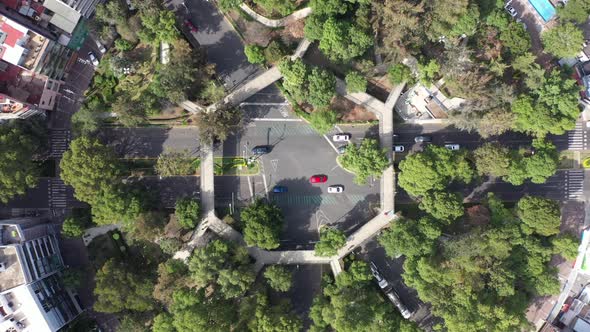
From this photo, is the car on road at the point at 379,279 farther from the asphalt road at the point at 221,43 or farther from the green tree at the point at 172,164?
the asphalt road at the point at 221,43

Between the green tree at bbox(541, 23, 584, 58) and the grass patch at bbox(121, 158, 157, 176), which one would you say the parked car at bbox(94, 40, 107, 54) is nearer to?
the grass patch at bbox(121, 158, 157, 176)

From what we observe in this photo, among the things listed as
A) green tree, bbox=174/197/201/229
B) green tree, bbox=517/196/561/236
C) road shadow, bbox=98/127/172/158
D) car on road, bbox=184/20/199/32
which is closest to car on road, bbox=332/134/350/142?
green tree, bbox=174/197/201/229

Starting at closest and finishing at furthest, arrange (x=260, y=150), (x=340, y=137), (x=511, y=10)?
(x=260, y=150)
(x=340, y=137)
(x=511, y=10)

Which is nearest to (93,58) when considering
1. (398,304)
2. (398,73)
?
(398,73)

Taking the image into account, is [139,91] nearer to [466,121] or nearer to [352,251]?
[352,251]

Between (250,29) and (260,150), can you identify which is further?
(260,150)

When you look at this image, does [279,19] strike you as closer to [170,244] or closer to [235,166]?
[235,166]

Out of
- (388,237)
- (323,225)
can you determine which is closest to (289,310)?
(323,225)
